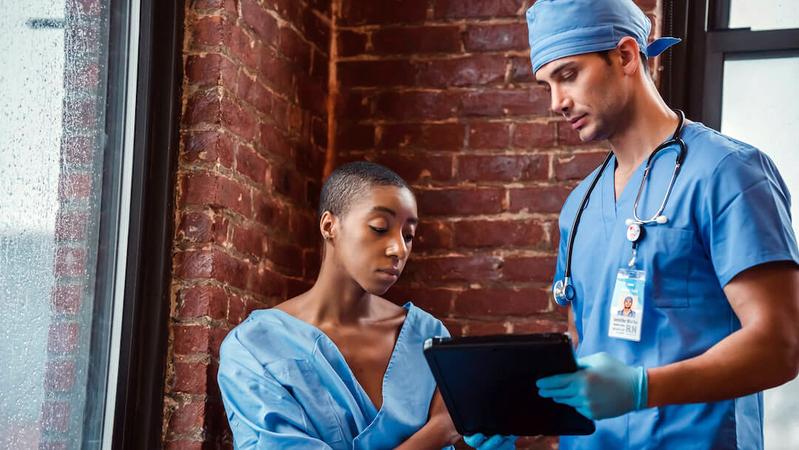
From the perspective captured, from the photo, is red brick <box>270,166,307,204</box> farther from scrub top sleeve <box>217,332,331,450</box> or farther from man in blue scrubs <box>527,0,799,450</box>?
man in blue scrubs <box>527,0,799,450</box>

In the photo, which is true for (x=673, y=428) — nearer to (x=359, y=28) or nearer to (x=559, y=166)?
(x=559, y=166)

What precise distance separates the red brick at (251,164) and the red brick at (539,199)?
626mm

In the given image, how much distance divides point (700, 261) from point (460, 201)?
1054mm

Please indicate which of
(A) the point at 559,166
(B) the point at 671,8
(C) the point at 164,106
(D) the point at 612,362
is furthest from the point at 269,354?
(B) the point at 671,8

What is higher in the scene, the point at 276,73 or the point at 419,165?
the point at 276,73

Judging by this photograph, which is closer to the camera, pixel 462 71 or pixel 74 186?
pixel 74 186

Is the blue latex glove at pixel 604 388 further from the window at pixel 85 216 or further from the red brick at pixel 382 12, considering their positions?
the red brick at pixel 382 12

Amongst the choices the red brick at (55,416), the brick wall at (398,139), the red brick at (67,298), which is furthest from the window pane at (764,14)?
the red brick at (55,416)

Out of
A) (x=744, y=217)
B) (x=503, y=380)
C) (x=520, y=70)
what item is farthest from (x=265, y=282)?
(x=744, y=217)

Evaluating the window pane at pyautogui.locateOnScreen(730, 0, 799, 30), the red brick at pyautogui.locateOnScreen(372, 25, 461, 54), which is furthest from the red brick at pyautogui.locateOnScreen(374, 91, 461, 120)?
the window pane at pyautogui.locateOnScreen(730, 0, 799, 30)

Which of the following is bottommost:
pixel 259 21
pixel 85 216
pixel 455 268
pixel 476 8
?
pixel 455 268

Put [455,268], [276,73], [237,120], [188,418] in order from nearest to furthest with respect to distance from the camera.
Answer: [188,418] < [237,120] < [276,73] < [455,268]

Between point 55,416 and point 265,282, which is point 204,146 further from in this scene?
point 55,416

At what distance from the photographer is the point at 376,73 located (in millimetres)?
2896
